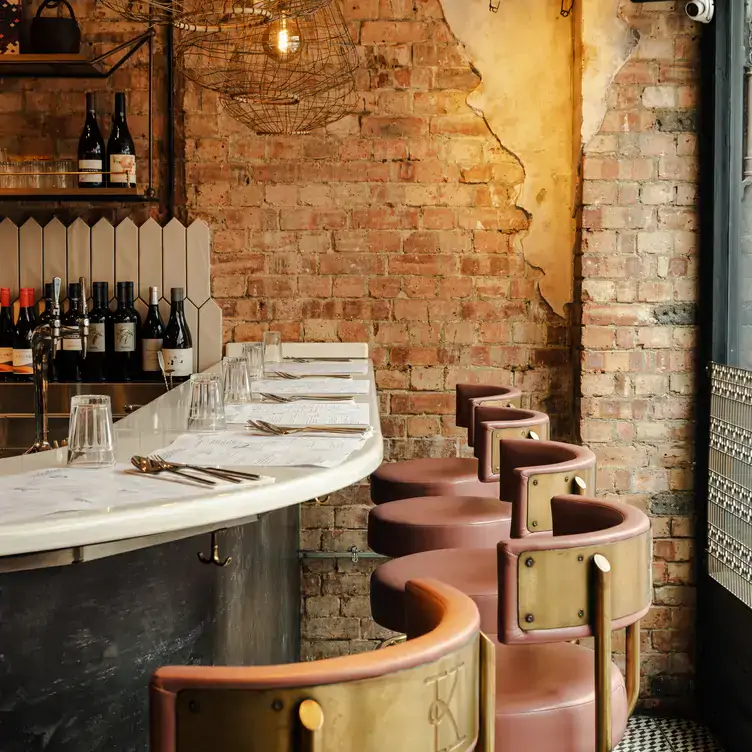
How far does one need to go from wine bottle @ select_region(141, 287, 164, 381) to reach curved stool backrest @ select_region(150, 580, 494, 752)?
2.89 meters

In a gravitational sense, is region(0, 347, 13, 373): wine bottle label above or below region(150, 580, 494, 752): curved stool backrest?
above

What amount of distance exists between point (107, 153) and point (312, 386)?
1602 millimetres

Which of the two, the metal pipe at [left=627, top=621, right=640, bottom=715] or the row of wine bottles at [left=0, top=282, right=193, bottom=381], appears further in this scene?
the row of wine bottles at [left=0, top=282, right=193, bottom=381]

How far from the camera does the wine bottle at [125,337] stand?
12.0 ft


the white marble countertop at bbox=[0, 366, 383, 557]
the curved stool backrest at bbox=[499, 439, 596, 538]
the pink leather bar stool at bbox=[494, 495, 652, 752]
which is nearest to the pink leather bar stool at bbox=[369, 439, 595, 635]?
the curved stool backrest at bbox=[499, 439, 596, 538]

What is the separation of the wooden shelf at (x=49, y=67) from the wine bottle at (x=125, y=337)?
2.69ft

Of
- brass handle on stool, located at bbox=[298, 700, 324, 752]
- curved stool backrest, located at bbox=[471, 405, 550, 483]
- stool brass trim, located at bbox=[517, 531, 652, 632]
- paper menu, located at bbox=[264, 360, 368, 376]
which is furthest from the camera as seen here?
paper menu, located at bbox=[264, 360, 368, 376]

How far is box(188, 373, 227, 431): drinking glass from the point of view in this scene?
188 centimetres

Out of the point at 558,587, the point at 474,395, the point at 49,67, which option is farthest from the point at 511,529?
the point at 49,67

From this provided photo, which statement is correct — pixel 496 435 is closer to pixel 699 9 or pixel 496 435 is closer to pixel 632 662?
pixel 632 662

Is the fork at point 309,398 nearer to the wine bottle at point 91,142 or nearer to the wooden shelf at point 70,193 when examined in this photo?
the wooden shelf at point 70,193

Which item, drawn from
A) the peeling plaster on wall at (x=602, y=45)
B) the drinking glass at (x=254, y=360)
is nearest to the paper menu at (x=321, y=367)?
the drinking glass at (x=254, y=360)

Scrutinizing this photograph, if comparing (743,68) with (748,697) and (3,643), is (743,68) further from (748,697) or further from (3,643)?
(3,643)

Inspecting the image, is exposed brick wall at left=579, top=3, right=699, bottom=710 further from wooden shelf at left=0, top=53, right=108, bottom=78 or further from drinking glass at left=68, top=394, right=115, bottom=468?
drinking glass at left=68, top=394, right=115, bottom=468
